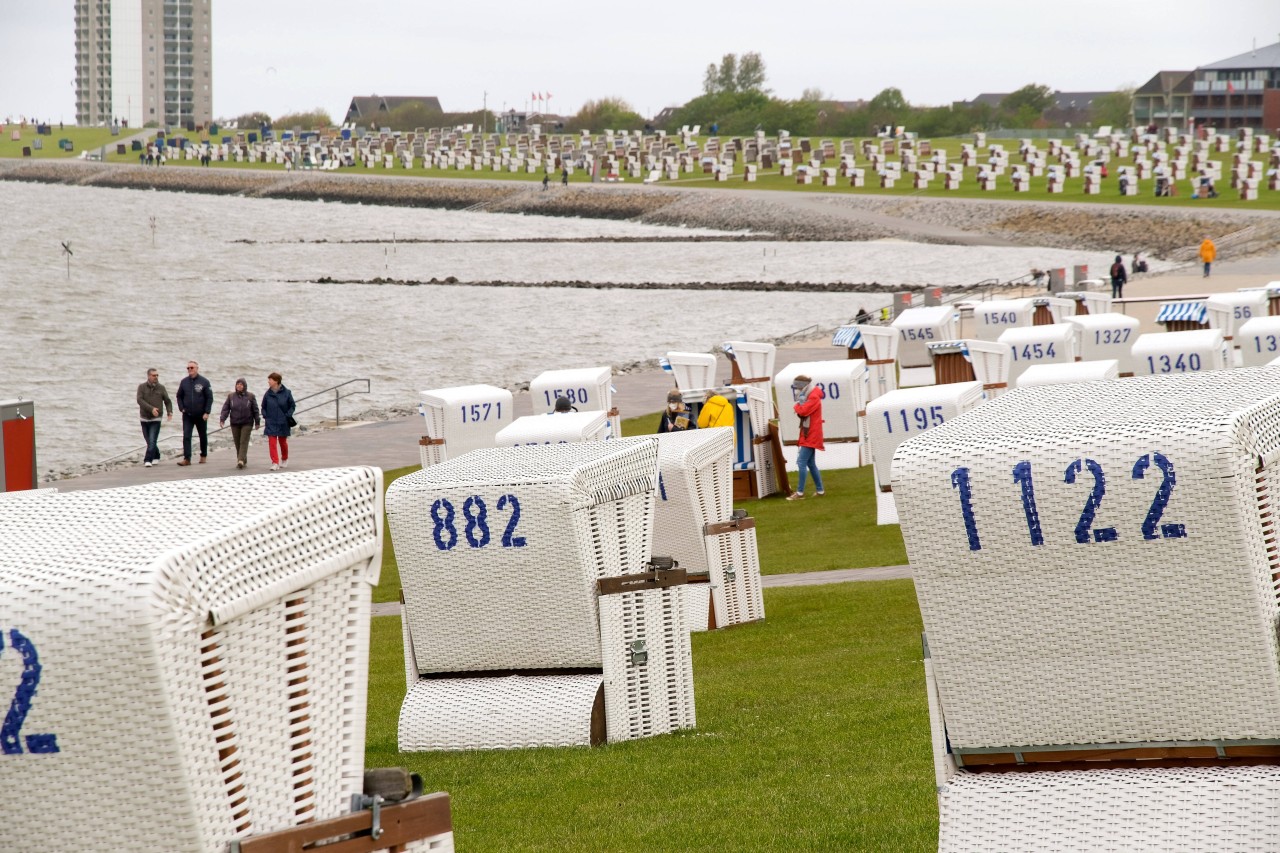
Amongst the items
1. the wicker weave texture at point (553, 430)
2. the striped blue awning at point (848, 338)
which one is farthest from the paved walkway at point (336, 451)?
the wicker weave texture at point (553, 430)

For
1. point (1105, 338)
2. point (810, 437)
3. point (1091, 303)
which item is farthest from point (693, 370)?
point (1091, 303)

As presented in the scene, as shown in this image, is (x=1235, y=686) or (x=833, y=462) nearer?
(x=1235, y=686)

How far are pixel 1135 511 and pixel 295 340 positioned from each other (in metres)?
57.7

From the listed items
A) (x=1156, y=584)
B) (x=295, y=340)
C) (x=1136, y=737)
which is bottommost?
(x=295, y=340)

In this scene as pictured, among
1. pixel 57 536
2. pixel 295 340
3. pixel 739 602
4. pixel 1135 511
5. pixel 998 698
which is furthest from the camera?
pixel 295 340

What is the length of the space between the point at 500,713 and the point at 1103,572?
5239mm

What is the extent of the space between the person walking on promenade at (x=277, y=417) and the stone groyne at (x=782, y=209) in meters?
47.5

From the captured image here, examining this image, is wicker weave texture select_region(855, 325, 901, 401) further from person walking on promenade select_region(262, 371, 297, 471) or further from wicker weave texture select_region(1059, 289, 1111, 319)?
person walking on promenade select_region(262, 371, 297, 471)

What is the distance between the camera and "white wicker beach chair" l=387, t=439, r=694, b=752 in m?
9.05

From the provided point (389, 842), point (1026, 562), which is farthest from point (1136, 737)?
point (389, 842)

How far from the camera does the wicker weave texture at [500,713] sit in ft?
30.5

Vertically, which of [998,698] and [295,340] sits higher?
[998,698]

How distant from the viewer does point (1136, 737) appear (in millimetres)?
4895

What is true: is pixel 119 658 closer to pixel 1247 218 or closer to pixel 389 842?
pixel 389 842
